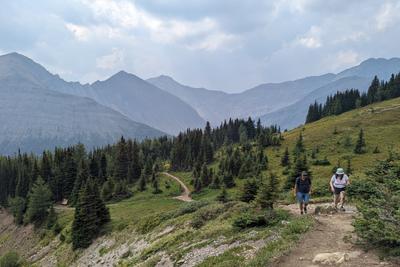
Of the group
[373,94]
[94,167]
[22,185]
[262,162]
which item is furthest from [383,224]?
[373,94]

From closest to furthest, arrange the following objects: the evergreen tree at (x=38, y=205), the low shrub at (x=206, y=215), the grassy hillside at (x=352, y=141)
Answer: the low shrub at (x=206, y=215), the grassy hillside at (x=352, y=141), the evergreen tree at (x=38, y=205)

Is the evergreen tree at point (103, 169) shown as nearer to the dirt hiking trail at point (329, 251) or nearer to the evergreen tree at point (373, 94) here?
the dirt hiking trail at point (329, 251)

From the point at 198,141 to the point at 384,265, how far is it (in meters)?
132

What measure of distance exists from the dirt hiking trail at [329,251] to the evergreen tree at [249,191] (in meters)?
11.8

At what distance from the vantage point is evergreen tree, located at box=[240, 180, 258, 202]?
3466 centimetres

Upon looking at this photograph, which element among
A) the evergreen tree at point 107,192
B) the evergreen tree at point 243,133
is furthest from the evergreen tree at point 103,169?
the evergreen tree at point 243,133

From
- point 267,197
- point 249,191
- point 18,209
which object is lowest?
point 18,209

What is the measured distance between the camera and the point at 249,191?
34.8 meters

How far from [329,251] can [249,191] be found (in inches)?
668

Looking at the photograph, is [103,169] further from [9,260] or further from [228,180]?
[9,260]

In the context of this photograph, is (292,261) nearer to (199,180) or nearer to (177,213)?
(177,213)

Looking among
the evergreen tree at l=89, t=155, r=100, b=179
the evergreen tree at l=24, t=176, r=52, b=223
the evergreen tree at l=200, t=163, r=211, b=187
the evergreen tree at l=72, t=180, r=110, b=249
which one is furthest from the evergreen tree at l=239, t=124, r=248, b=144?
the evergreen tree at l=72, t=180, r=110, b=249

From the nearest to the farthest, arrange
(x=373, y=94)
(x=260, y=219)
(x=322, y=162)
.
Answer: (x=260, y=219), (x=322, y=162), (x=373, y=94)

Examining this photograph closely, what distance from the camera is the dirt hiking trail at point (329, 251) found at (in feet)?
52.7
